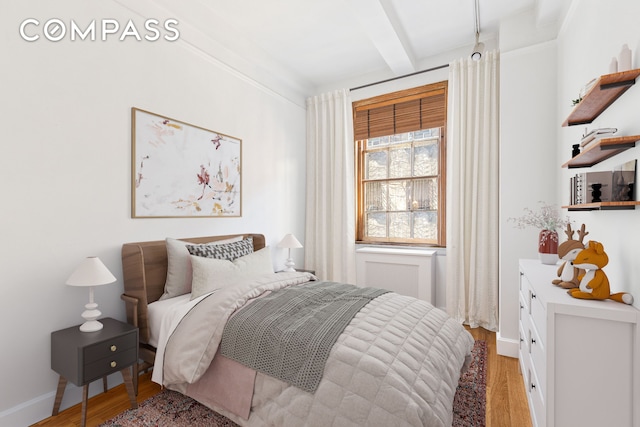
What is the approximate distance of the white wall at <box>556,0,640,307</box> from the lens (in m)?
1.35

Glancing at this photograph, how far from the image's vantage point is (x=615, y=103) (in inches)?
61.0

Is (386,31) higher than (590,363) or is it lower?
higher

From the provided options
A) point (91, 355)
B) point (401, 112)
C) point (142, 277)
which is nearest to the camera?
point (91, 355)

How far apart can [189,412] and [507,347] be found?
2594 mm

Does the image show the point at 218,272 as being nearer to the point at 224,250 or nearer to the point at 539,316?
the point at 224,250

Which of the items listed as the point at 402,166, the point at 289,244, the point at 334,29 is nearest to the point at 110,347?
the point at 289,244

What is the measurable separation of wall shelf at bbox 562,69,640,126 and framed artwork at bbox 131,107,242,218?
111 inches

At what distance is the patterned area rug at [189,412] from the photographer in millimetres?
1811

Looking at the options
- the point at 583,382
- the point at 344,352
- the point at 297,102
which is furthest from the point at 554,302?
the point at 297,102

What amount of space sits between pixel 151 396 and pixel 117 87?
2.23 meters

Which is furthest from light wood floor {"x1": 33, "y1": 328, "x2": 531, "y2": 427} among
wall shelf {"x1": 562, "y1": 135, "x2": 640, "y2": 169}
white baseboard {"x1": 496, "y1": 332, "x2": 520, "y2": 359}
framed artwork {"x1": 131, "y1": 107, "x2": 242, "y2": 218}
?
wall shelf {"x1": 562, "y1": 135, "x2": 640, "y2": 169}

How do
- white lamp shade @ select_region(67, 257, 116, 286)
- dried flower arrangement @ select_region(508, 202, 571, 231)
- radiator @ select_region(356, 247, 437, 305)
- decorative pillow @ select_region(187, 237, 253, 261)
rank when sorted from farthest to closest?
radiator @ select_region(356, 247, 437, 305) < decorative pillow @ select_region(187, 237, 253, 261) < dried flower arrangement @ select_region(508, 202, 571, 231) < white lamp shade @ select_region(67, 257, 116, 286)

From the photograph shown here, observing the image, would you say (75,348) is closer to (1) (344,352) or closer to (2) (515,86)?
(1) (344,352)

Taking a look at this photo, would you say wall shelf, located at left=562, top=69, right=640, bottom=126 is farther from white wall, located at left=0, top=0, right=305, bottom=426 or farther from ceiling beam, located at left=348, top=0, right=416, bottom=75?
white wall, located at left=0, top=0, right=305, bottom=426
